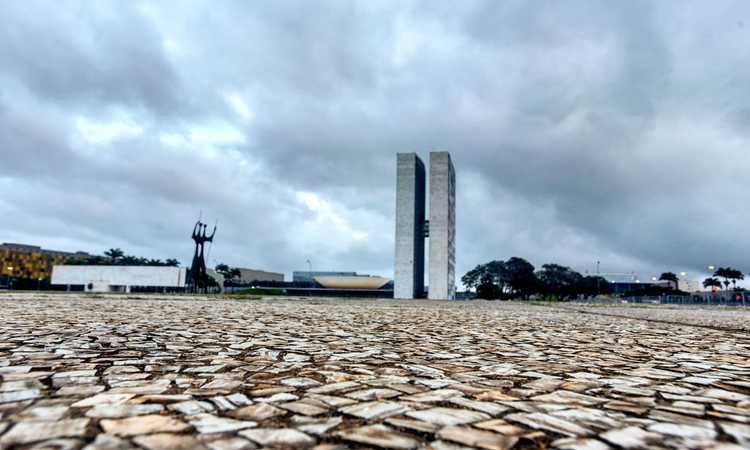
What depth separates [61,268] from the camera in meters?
85.9

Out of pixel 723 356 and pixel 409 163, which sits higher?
pixel 409 163

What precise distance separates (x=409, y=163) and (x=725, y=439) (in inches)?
3312

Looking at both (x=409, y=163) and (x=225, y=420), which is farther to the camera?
(x=409, y=163)

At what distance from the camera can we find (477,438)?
177cm

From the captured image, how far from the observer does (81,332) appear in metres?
5.47

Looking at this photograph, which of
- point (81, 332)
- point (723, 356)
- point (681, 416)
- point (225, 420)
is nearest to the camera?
point (225, 420)

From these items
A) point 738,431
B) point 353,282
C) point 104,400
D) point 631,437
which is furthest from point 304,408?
point 353,282

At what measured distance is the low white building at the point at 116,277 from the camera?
3369 inches

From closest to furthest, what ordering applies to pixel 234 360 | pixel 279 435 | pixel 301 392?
pixel 279 435 → pixel 301 392 → pixel 234 360

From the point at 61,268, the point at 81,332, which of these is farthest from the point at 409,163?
the point at 81,332

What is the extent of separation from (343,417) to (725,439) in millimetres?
1564

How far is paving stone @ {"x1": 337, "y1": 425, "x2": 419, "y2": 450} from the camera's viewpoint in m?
1.69

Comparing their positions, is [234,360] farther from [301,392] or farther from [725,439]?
[725,439]

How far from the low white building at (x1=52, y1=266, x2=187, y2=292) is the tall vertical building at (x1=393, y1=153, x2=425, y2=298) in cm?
4171
